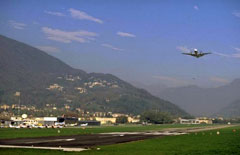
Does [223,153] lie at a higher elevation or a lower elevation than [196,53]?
lower

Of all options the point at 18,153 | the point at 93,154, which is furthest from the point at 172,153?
the point at 18,153

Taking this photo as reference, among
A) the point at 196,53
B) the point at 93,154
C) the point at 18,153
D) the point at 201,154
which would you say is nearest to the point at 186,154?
the point at 201,154

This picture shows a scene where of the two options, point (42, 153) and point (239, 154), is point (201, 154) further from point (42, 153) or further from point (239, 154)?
point (42, 153)

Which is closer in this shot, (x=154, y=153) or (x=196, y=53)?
(x=154, y=153)

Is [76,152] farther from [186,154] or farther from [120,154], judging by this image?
[186,154]

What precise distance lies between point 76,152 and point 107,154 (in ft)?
12.4

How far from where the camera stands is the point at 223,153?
134 ft

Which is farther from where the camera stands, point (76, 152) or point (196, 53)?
point (196, 53)

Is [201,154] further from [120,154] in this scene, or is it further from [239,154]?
[120,154]

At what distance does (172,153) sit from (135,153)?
3.97 metres

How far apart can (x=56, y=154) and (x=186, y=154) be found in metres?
13.5

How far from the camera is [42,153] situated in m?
41.0

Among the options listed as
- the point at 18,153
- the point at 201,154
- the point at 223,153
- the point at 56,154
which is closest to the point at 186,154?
the point at 201,154

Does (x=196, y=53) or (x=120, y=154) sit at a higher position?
(x=196, y=53)
